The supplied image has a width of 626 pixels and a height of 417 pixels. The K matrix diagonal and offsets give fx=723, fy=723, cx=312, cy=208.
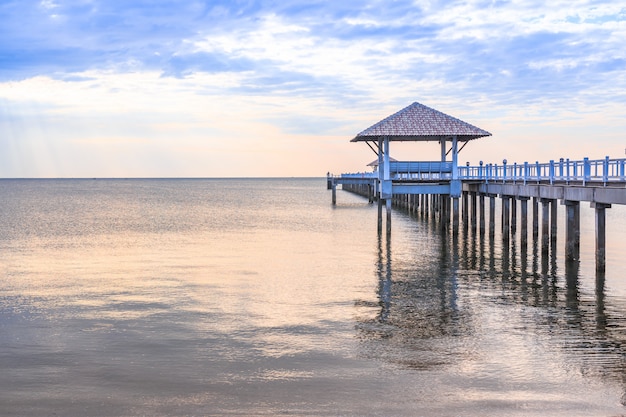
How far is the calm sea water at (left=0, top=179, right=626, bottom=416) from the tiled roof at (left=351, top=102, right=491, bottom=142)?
24.1 feet

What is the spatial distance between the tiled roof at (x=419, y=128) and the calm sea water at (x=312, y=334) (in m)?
7.34

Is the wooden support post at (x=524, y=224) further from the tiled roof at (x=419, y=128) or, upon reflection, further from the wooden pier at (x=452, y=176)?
the tiled roof at (x=419, y=128)

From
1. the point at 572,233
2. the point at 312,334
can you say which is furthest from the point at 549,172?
the point at 312,334

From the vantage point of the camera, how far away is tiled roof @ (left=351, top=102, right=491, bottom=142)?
33.8 meters

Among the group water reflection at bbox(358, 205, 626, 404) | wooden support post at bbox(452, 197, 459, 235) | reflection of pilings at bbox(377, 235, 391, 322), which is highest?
wooden support post at bbox(452, 197, 459, 235)

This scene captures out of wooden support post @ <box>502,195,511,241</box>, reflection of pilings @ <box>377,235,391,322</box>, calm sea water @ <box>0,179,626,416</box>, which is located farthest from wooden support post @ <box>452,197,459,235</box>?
calm sea water @ <box>0,179,626,416</box>

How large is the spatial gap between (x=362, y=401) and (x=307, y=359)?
2272 millimetres

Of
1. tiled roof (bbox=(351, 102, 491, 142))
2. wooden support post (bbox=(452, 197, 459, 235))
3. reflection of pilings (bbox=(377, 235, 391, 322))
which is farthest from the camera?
wooden support post (bbox=(452, 197, 459, 235))

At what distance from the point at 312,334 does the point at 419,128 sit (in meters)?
21.6

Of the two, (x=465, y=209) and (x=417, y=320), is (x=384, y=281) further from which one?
(x=465, y=209)

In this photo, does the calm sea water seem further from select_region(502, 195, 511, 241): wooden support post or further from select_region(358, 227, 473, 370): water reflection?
select_region(502, 195, 511, 241): wooden support post

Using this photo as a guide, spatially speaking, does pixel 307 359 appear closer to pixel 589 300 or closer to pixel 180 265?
pixel 589 300

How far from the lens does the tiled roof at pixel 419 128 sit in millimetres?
33750

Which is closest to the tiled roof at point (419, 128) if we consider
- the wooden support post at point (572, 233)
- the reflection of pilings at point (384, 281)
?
the reflection of pilings at point (384, 281)
